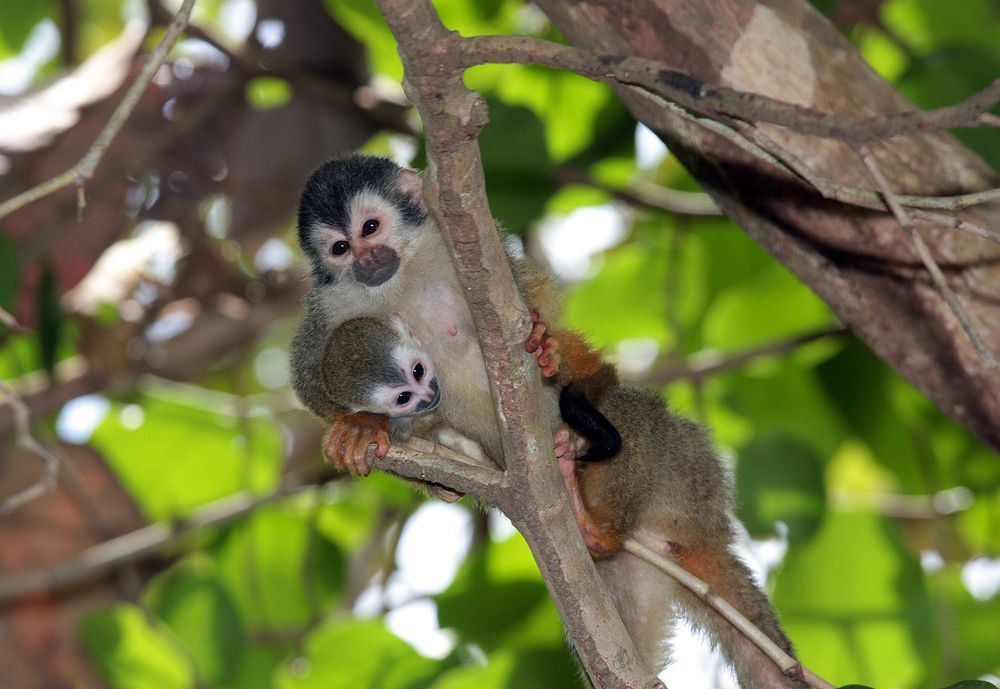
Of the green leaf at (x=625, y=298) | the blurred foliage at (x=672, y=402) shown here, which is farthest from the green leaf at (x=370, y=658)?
the green leaf at (x=625, y=298)

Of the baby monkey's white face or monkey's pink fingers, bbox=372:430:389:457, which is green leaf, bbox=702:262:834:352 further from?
monkey's pink fingers, bbox=372:430:389:457

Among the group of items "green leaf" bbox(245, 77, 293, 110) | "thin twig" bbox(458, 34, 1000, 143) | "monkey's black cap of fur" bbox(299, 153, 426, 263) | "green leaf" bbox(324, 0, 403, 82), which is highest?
"green leaf" bbox(245, 77, 293, 110)

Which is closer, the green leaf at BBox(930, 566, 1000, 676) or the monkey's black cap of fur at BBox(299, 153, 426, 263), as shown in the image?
the monkey's black cap of fur at BBox(299, 153, 426, 263)

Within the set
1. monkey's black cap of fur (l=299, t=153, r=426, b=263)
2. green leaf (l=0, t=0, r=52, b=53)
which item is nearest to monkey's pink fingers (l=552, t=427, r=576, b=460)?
monkey's black cap of fur (l=299, t=153, r=426, b=263)

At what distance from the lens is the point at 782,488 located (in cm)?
291

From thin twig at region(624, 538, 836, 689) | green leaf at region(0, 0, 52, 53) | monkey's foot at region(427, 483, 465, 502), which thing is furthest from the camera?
green leaf at region(0, 0, 52, 53)

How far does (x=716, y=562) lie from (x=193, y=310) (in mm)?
2140

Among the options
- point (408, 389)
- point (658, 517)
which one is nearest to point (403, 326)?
point (408, 389)

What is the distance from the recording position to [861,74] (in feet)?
7.45

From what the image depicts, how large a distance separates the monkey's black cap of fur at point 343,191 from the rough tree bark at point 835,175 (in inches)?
22.0

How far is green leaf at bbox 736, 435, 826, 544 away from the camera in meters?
2.92

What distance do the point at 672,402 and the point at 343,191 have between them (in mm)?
1400

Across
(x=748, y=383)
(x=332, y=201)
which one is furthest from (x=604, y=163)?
(x=332, y=201)

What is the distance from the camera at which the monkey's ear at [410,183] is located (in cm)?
258
